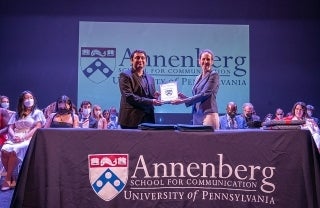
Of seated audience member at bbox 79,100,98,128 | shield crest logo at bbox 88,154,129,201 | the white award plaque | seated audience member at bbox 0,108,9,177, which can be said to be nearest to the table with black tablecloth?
shield crest logo at bbox 88,154,129,201

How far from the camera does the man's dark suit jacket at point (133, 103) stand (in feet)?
12.0

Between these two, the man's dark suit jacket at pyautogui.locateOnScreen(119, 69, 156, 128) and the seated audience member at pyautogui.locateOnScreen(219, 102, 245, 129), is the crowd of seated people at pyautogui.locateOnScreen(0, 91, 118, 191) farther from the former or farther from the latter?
the seated audience member at pyautogui.locateOnScreen(219, 102, 245, 129)

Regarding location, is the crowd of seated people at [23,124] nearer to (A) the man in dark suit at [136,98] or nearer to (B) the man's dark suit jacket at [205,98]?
(A) the man in dark suit at [136,98]

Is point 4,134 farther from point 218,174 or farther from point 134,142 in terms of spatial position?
point 218,174

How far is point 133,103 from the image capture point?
365 centimetres

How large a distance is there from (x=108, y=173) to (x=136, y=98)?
88cm

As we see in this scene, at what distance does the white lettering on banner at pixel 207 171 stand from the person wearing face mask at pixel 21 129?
2.79 metres

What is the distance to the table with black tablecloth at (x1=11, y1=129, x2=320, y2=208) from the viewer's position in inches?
115

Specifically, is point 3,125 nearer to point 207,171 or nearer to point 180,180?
point 180,180

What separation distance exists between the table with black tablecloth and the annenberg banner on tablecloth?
6.18 metres

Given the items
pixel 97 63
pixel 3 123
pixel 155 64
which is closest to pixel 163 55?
pixel 155 64

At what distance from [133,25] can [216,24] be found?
1.92m

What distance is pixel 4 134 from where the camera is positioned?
18.9 ft

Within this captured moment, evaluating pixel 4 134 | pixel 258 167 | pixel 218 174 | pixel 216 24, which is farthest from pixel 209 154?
pixel 216 24
